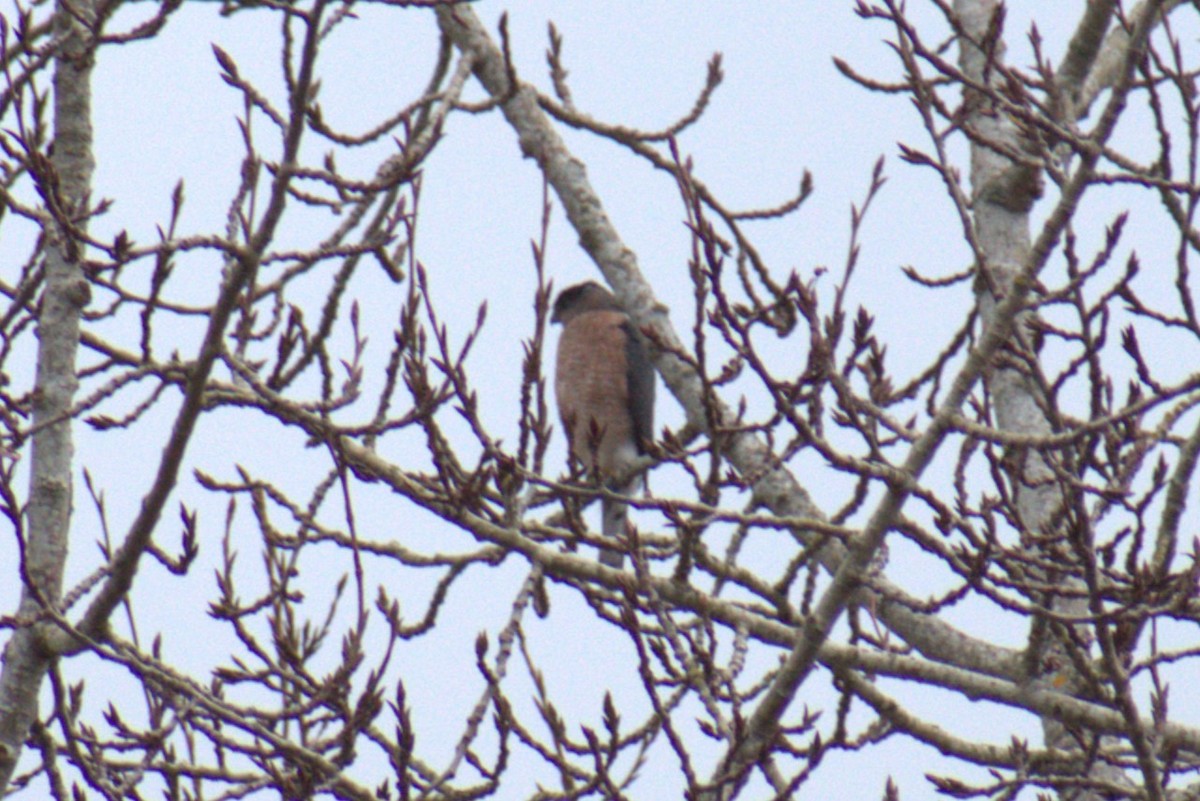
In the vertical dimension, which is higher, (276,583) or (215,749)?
(276,583)

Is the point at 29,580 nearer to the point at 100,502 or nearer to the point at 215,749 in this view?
the point at 100,502

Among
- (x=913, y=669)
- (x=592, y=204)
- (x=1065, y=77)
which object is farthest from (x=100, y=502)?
(x=1065, y=77)

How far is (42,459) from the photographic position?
2984 millimetres

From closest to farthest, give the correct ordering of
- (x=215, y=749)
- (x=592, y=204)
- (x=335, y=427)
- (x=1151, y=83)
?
(x=1151, y=83), (x=335, y=427), (x=215, y=749), (x=592, y=204)

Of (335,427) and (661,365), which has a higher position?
(661,365)

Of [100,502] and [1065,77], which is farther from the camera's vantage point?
[1065,77]

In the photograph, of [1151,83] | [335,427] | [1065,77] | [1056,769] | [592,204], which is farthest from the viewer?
[592,204]

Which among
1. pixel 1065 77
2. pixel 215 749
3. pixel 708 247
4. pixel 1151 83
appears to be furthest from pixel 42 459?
pixel 1065 77

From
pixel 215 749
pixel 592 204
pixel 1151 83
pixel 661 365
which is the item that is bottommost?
pixel 215 749

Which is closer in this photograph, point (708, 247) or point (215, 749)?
point (708, 247)

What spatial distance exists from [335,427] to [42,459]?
0.59 m

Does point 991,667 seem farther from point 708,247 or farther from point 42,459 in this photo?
point 42,459

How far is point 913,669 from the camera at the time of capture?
3.54m

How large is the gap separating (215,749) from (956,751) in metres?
1.74
